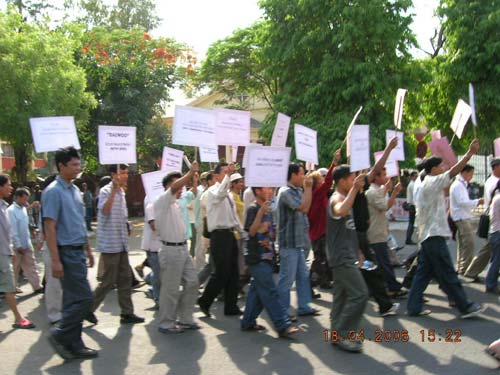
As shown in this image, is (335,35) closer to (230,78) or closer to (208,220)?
(230,78)

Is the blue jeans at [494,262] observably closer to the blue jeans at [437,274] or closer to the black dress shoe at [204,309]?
the blue jeans at [437,274]

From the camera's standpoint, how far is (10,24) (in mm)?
18703

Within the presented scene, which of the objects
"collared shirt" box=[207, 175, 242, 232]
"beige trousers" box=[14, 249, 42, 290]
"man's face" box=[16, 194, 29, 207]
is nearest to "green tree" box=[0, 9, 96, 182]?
"man's face" box=[16, 194, 29, 207]

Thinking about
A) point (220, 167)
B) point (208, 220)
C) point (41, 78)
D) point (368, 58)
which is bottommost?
point (208, 220)

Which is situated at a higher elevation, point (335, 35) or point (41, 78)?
point (335, 35)

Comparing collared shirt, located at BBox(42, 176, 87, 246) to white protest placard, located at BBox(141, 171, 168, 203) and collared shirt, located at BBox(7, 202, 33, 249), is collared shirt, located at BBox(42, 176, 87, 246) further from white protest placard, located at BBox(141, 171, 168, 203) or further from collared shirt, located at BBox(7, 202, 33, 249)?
collared shirt, located at BBox(7, 202, 33, 249)

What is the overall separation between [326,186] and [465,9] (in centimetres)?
1697

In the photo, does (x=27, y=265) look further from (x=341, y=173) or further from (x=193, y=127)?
(x=341, y=173)

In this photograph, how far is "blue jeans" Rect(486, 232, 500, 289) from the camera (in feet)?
25.2

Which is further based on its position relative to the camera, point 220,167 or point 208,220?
point 220,167

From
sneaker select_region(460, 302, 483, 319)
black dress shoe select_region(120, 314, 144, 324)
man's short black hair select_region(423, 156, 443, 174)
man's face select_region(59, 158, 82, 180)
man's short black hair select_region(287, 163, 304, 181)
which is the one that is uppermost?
man's short black hair select_region(423, 156, 443, 174)

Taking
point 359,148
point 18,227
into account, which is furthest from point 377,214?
point 18,227

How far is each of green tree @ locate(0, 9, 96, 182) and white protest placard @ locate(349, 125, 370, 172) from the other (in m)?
13.6

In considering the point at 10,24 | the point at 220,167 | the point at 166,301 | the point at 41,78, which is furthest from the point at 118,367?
the point at 10,24
